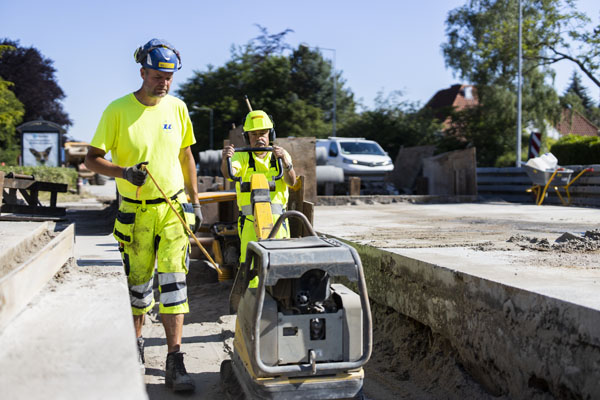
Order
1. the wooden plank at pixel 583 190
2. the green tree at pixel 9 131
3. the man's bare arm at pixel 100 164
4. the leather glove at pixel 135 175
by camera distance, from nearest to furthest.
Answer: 1. the leather glove at pixel 135 175
2. the man's bare arm at pixel 100 164
3. the wooden plank at pixel 583 190
4. the green tree at pixel 9 131

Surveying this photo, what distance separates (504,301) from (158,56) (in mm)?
2789

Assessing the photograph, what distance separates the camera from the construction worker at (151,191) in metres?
4.27

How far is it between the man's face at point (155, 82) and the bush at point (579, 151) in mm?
22332

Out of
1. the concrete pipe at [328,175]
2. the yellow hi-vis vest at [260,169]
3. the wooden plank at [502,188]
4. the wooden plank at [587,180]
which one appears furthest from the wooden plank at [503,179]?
the yellow hi-vis vest at [260,169]

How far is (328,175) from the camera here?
16.3 meters

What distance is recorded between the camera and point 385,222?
940 cm

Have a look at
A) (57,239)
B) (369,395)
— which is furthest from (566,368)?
(57,239)

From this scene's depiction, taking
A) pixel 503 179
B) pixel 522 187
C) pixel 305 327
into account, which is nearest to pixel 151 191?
pixel 305 327

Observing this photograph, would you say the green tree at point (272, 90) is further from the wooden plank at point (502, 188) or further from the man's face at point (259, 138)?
the man's face at point (259, 138)

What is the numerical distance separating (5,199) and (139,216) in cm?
582

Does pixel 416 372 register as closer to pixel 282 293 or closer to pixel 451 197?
pixel 282 293

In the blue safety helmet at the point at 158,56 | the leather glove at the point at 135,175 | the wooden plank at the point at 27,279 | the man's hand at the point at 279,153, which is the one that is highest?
the blue safety helmet at the point at 158,56

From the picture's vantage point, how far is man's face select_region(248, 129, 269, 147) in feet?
17.7

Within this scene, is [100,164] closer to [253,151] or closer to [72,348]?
[253,151]
